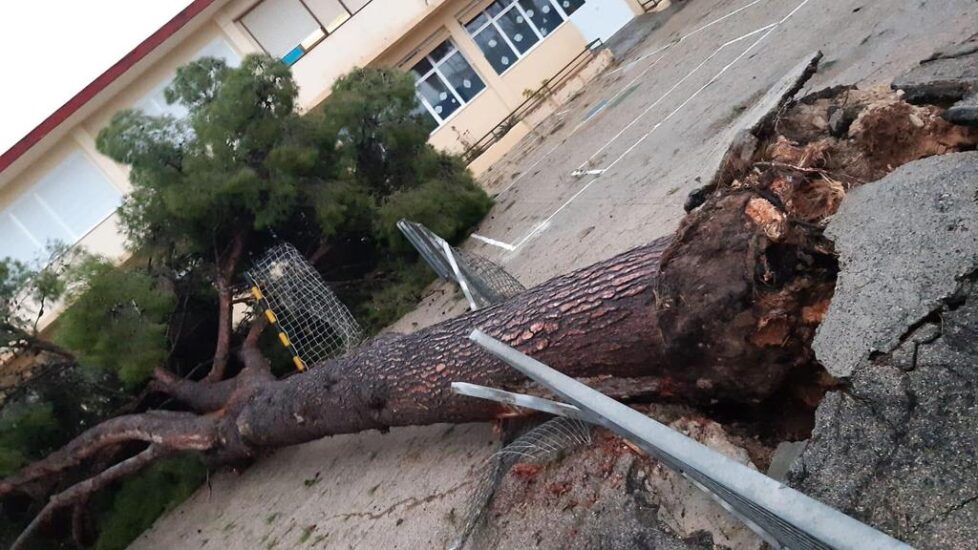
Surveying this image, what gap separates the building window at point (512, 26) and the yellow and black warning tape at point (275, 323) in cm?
965

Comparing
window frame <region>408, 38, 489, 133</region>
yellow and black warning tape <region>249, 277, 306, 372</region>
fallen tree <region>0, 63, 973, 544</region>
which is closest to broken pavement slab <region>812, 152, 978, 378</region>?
fallen tree <region>0, 63, 973, 544</region>

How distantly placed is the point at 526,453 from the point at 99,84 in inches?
501

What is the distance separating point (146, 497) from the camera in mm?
6965

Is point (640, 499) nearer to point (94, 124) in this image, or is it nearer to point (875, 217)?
point (875, 217)

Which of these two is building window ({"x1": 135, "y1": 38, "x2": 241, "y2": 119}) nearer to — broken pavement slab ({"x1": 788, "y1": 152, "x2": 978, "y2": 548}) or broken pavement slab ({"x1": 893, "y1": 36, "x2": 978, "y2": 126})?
broken pavement slab ({"x1": 893, "y1": 36, "x2": 978, "y2": 126})

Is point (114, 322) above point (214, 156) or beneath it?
beneath

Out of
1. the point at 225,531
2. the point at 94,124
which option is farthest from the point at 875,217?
the point at 94,124

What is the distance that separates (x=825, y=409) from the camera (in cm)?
228

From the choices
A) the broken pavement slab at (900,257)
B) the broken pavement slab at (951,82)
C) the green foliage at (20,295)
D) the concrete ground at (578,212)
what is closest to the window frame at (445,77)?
the concrete ground at (578,212)

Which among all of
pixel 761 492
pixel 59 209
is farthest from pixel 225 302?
pixel 59 209

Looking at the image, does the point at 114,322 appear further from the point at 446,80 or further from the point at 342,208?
the point at 446,80

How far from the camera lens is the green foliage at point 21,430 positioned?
20.7 ft

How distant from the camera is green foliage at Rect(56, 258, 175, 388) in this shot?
579 cm

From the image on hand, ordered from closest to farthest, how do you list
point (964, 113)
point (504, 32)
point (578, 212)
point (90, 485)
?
point (964, 113), point (90, 485), point (578, 212), point (504, 32)
